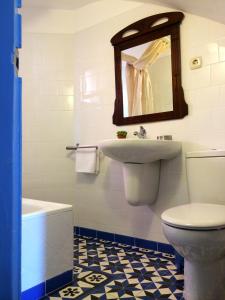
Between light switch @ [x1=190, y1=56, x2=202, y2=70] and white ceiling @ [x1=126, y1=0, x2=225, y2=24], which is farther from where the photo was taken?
light switch @ [x1=190, y1=56, x2=202, y2=70]

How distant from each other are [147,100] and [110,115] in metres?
0.40

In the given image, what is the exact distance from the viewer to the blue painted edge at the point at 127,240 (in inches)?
80.4

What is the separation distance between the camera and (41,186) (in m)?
2.63

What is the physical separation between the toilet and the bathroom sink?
22 cm

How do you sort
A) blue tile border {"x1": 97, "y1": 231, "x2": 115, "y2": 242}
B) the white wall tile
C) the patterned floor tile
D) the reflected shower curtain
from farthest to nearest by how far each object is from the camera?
blue tile border {"x1": 97, "y1": 231, "x2": 115, "y2": 242} → the reflected shower curtain → the white wall tile → the patterned floor tile

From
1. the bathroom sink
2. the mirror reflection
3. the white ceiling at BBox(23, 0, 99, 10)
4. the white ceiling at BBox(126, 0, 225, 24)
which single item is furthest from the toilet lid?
the white ceiling at BBox(23, 0, 99, 10)

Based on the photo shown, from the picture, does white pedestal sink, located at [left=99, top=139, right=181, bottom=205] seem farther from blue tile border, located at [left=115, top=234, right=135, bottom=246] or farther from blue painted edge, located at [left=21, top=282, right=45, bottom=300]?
blue painted edge, located at [left=21, top=282, right=45, bottom=300]

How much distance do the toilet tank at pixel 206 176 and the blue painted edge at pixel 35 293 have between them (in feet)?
3.35

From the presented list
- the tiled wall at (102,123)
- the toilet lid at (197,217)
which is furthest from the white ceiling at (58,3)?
the toilet lid at (197,217)

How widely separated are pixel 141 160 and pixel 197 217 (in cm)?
66

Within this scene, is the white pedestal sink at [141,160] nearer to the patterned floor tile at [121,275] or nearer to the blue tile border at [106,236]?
the patterned floor tile at [121,275]

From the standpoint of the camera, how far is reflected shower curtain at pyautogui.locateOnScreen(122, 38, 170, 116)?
84.0 inches

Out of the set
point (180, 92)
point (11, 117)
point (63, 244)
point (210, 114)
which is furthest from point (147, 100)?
point (11, 117)

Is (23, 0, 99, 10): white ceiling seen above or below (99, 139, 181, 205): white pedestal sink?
above
